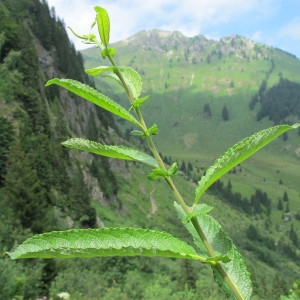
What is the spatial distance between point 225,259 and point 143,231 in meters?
0.39

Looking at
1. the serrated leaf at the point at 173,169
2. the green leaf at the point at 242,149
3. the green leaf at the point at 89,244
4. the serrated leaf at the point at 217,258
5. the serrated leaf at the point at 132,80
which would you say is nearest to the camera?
the green leaf at the point at 89,244

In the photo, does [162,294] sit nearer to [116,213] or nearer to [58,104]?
[116,213]

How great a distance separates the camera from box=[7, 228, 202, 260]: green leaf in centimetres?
156

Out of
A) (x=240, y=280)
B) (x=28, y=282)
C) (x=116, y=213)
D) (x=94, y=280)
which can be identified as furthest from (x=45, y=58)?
(x=240, y=280)

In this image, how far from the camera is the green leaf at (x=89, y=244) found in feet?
5.11

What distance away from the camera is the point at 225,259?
5.77 ft

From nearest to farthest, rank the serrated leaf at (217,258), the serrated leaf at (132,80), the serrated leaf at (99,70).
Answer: the serrated leaf at (217,258) → the serrated leaf at (99,70) → the serrated leaf at (132,80)

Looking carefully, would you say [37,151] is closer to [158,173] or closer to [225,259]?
[158,173]

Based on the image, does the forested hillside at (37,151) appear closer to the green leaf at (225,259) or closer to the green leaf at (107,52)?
the green leaf at (225,259)

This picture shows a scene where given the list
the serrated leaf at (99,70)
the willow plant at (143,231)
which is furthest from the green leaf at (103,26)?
the serrated leaf at (99,70)

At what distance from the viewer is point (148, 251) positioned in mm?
1633

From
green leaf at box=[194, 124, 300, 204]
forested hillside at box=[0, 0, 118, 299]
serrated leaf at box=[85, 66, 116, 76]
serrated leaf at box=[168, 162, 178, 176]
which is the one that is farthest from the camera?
forested hillside at box=[0, 0, 118, 299]

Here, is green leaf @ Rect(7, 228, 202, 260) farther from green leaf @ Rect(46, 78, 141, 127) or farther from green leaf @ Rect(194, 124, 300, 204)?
green leaf @ Rect(46, 78, 141, 127)

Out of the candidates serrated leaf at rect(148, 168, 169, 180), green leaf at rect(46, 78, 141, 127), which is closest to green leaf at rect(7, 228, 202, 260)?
serrated leaf at rect(148, 168, 169, 180)
